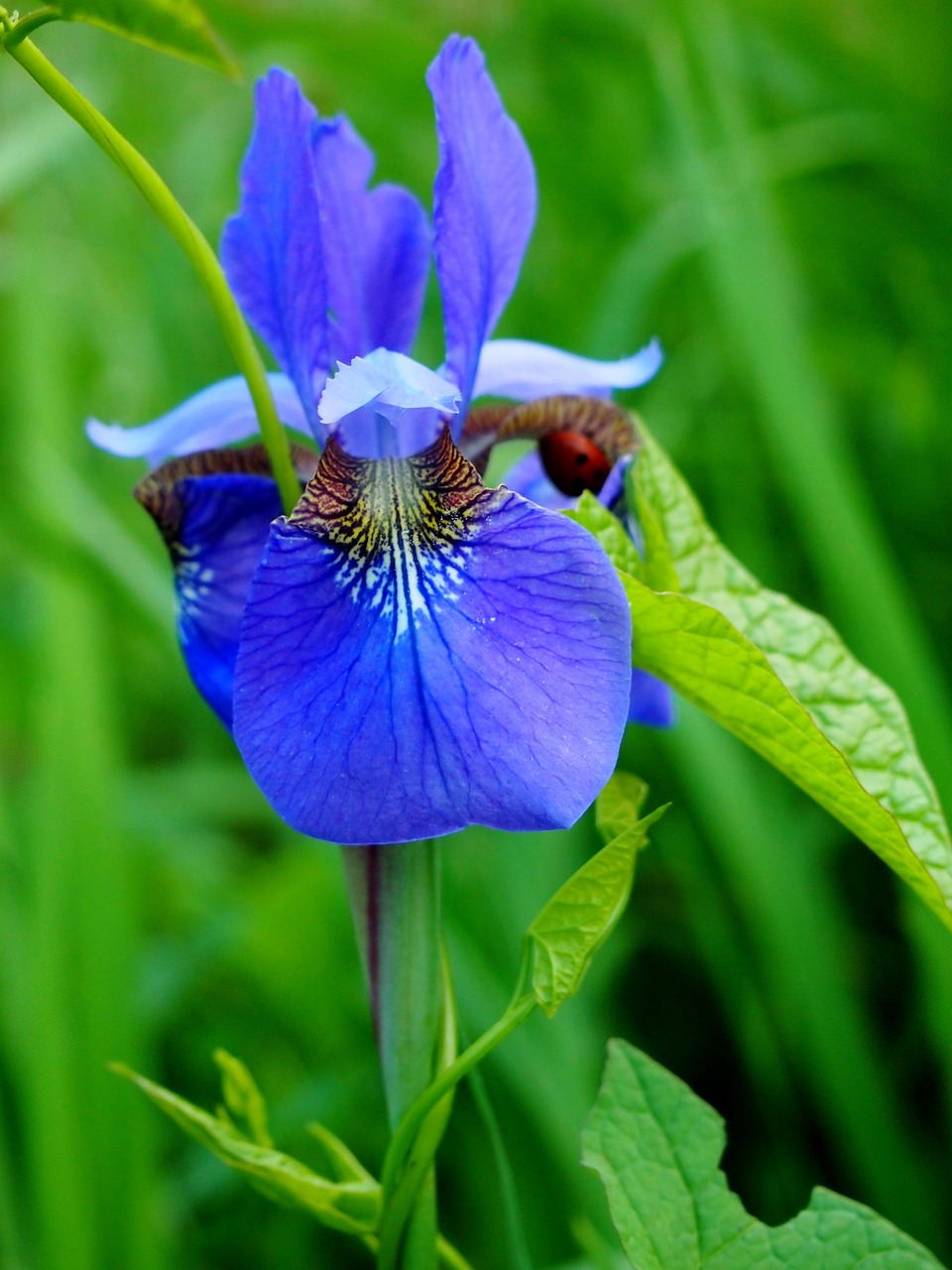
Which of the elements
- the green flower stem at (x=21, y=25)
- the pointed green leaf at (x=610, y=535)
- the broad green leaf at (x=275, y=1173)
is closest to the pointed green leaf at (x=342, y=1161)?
the broad green leaf at (x=275, y=1173)

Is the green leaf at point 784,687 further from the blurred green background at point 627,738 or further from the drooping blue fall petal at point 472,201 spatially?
the blurred green background at point 627,738

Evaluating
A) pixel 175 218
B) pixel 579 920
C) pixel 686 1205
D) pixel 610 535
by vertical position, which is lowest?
pixel 686 1205

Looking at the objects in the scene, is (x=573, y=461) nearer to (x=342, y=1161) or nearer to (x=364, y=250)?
(x=364, y=250)

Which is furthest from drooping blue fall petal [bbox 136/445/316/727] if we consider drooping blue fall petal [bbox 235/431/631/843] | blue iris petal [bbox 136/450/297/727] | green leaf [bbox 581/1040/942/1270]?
green leaf [bbox 581/1040/942/1270]

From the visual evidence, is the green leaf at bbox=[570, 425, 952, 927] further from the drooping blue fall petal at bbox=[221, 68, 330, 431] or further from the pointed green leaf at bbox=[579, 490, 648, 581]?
the drooping blue fall petal at bbox=[221, 68, 330, 431]

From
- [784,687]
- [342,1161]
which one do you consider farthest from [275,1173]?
[784,687]

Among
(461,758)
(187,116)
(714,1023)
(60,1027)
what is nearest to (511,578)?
(461,758)

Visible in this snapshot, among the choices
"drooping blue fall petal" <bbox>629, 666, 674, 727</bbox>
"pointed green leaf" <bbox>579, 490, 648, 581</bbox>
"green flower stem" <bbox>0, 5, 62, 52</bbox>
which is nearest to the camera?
"green flower stem" <bbox>0, 5, 62, 52</bbox>
